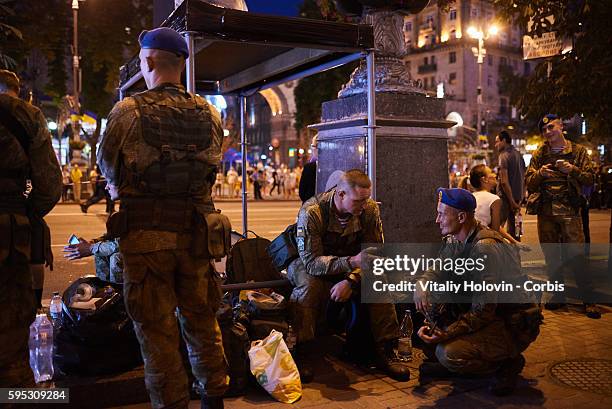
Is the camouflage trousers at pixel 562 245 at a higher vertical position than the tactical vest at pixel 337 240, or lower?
lower

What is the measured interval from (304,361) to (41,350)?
185 cm

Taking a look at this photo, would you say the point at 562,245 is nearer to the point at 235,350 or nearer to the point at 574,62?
the point at 574,62

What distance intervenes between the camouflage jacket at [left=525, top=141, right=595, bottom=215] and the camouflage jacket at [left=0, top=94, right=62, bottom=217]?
5.17 meters

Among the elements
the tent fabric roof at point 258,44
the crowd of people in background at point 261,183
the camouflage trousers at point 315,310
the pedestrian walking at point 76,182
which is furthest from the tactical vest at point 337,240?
the crowd of people in background at point 261,183

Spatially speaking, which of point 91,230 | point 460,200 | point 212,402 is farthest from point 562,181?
point 91,230

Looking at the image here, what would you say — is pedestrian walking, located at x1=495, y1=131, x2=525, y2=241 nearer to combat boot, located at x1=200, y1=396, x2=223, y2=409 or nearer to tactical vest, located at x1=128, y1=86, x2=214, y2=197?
combat boot, located at x1=200, y1=396, x2=223, y2=409

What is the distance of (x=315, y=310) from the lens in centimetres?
454

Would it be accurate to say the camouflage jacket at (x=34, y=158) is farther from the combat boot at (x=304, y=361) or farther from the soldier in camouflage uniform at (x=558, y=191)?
the soldier in camouflage uniform at (x=558, y=191)

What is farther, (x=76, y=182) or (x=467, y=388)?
(x=76, y=182)

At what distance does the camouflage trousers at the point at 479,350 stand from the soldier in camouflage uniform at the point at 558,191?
276 cm

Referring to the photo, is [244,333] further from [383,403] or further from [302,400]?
[383,403]

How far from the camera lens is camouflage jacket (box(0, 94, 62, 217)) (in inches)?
125

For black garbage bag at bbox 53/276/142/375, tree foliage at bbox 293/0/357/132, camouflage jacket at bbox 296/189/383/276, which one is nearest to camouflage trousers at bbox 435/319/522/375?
camouflage jacket at bbox 296/189/383/276

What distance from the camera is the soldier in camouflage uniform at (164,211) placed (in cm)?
309
